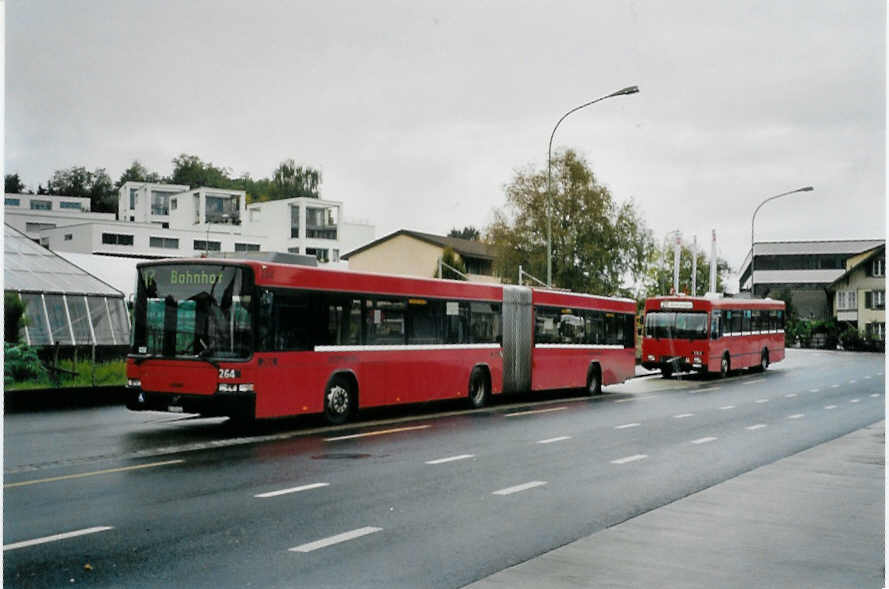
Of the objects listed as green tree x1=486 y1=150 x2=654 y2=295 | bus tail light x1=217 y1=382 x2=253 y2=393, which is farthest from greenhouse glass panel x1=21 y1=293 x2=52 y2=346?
green tree x1=486 y1=150 x2=654 y2=295

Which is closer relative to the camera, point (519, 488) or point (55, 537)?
point (55, 537)

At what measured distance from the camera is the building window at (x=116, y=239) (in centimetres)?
8119

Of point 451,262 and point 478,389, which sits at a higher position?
point 451,262

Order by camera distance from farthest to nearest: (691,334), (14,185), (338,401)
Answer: (14,185) < (691,334) < (338,401)

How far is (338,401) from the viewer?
17.5 meters

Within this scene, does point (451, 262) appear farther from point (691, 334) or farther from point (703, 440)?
point (703, 440)

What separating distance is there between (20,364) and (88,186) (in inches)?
3075

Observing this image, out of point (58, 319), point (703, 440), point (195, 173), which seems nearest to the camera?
point (703, 440)

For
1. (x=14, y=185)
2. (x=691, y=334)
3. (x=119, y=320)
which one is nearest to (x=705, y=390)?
(x=691, y=334)

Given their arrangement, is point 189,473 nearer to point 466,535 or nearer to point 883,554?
point 466,535

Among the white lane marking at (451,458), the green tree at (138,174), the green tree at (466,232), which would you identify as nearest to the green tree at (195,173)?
the green tree at (138,174)

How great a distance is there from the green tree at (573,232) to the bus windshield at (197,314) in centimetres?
4578

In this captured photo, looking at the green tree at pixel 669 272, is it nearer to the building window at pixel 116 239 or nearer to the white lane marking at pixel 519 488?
the building window at pixel 116 239

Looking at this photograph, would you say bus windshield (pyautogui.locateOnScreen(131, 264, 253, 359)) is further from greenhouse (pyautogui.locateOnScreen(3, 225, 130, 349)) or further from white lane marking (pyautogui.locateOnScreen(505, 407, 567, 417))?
greenhouse (pyautogui.locateOnScreen(3, 225, 130, 349))
